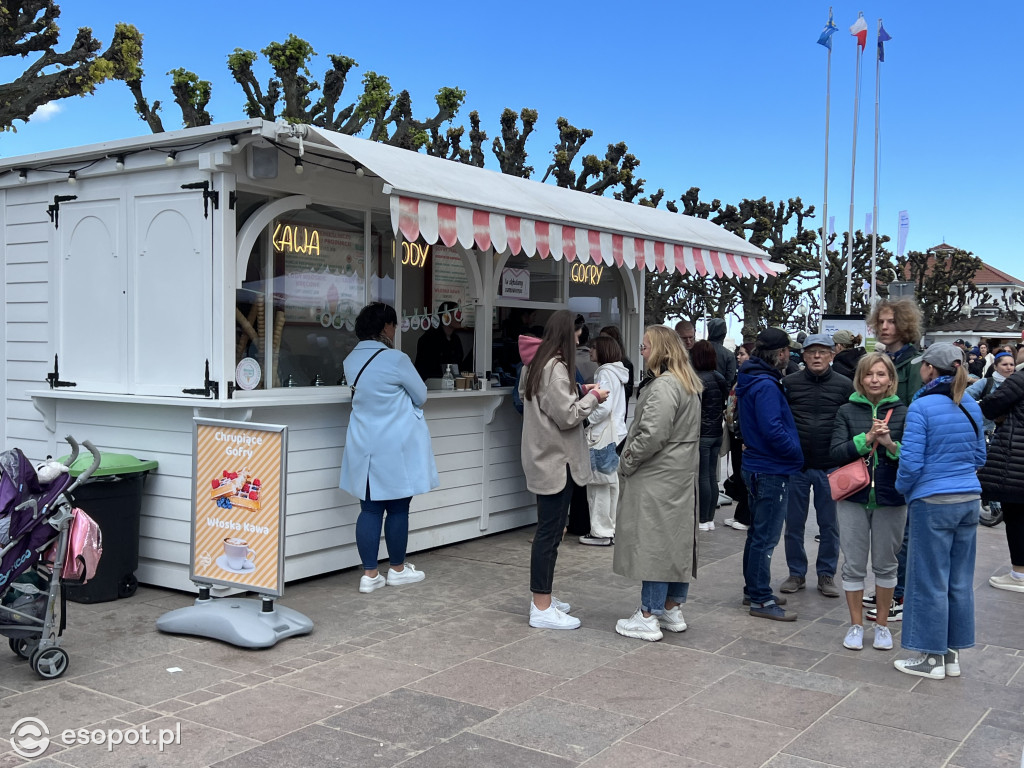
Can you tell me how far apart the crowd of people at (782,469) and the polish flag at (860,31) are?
2980 centimetres

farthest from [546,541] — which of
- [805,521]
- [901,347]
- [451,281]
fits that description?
[451,281]

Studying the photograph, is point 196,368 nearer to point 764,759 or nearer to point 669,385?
point 669,385

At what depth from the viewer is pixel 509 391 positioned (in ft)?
26.8

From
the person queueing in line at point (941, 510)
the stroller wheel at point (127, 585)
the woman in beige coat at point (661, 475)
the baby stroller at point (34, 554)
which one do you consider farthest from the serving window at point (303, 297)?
the person queueing in line at point (941, 510)

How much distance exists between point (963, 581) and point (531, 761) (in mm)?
2480

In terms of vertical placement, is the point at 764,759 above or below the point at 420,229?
below

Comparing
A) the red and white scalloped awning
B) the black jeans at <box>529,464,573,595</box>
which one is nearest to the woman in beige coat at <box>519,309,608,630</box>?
the black jeans at <box>529,464,573,595</box>

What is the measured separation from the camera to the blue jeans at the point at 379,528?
6.37 m

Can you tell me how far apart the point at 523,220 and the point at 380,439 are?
175 centimetres

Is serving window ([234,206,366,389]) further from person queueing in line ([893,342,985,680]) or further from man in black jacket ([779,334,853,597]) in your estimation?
person queueing in line ([893,342,985,680])

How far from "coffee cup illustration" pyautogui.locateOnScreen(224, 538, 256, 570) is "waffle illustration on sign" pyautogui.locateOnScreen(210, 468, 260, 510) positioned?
0.20 meters

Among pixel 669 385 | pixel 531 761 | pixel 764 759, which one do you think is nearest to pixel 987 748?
pixel 764 759

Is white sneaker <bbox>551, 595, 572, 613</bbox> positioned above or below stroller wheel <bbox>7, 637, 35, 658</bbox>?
below

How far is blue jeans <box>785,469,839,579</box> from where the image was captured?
6426 mm
